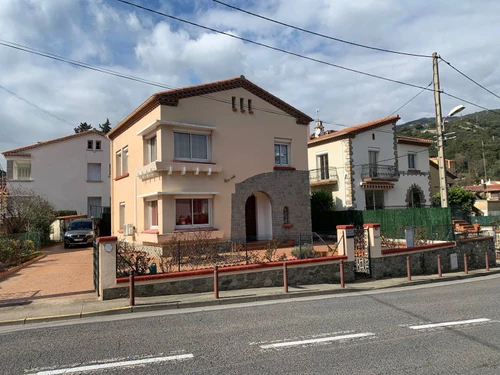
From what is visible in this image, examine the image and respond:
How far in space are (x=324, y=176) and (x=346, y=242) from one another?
1675 centimetres

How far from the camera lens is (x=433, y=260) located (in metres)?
15.3

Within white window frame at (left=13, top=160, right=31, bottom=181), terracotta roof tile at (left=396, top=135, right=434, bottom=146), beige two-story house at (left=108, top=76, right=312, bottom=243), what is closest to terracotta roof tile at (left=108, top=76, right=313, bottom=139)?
beige two-story house at (left=108, top=76, right=312, bottom=243)

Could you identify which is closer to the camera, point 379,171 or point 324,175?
point 379,171

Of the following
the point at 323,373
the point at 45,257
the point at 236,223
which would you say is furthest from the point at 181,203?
the point at 323,373

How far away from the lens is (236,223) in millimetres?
17312

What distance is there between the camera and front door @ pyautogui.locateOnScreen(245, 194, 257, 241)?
62.8 feet

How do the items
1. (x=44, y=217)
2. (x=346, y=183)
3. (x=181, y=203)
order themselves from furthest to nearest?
(x=346, y=183), (x=44, y=217), (x=181, y=203)

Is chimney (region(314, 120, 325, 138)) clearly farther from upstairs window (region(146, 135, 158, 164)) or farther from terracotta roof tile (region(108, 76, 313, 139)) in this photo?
upstairs window (region(146, 135, 158, 164))

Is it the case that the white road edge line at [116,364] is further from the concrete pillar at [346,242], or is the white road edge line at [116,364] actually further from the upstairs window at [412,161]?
the upstairs window at [412,161]

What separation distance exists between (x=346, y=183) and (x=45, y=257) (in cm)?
1898

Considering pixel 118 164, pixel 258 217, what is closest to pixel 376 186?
pixel 258 217

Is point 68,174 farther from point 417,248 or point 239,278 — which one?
point 417,248

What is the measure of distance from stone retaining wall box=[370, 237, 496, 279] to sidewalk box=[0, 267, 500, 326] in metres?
2.05

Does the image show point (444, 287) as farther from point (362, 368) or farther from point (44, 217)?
point (44, 217)
